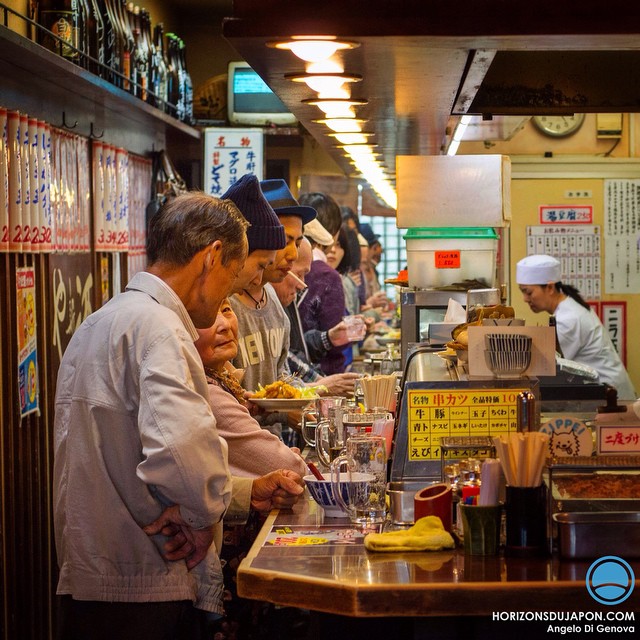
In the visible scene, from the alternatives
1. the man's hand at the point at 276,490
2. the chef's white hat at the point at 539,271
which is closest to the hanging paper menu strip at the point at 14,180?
the man's hand at the point at 276,490

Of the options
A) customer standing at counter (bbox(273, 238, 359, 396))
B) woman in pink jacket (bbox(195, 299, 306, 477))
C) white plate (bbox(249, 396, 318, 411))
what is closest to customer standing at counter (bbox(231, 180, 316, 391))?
customer standing at counter (bbox(273, 238, 359, 396))

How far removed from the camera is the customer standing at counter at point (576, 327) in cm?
713

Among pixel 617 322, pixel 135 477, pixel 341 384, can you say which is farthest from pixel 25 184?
pixel 617 322

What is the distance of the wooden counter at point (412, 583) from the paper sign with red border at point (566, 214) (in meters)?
6.57

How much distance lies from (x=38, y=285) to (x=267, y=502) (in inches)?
88.6

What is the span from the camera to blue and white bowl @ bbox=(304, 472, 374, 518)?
106 inches

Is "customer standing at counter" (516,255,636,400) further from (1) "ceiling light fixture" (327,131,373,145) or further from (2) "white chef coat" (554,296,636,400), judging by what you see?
(1) "ceiling light fixture" (327,131,373,145)

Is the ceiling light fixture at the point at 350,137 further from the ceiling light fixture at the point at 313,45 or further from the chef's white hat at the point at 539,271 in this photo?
the chef's white hat at the point at 539,271

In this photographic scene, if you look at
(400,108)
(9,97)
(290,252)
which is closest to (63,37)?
(9,97)

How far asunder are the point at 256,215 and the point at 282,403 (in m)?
0.75

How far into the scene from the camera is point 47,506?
15.9ft

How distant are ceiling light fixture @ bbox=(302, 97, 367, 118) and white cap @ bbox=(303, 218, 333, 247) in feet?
10.5

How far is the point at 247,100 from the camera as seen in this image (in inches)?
357

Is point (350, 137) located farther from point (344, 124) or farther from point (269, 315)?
point (269, 315)
